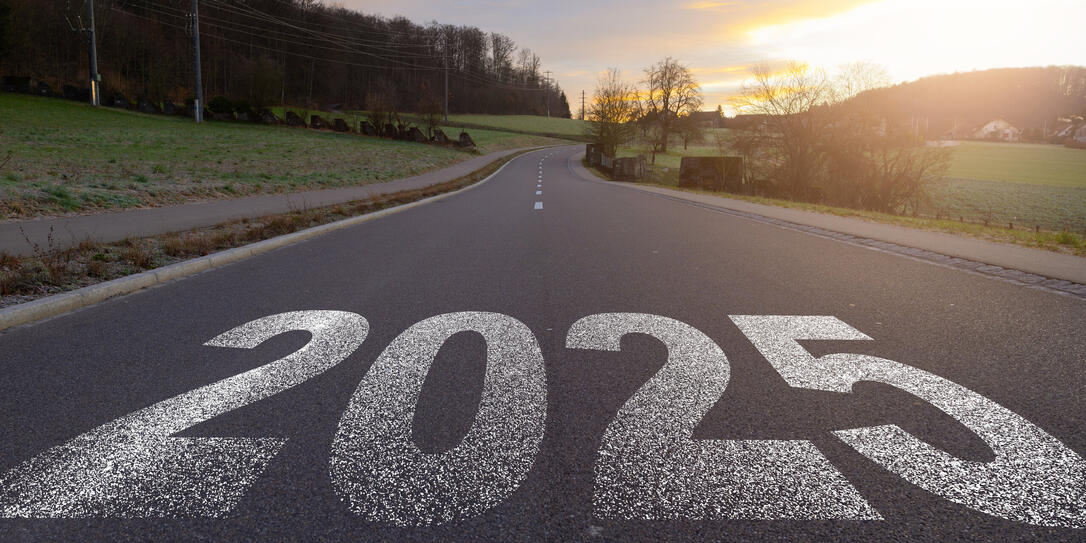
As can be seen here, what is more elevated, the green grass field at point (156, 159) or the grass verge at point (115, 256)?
the green grass field at point (156, 159)

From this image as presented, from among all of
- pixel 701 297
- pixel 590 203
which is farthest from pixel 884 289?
pixel 590 203

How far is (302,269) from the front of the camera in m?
7.47

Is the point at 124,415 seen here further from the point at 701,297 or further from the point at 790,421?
the point at 701,297

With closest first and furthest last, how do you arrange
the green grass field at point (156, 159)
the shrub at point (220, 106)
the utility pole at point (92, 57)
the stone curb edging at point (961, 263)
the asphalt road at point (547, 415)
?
the asphalt road at point (547, 415) → the stone curb edging at point (961, 263) → the green grass field at point (156, 159) → the utility pole at point (92, 57) → the shrub at point (220, 106)

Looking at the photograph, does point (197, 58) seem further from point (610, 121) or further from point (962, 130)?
point (962, 130)

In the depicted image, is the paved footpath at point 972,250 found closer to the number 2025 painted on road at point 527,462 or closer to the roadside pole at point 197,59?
the number 2025 painted on road at point 527,462

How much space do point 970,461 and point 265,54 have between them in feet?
291

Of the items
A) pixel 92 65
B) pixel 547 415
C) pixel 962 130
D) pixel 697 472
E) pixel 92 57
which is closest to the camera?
pixel 697 472

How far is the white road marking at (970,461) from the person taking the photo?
2410 millimetres

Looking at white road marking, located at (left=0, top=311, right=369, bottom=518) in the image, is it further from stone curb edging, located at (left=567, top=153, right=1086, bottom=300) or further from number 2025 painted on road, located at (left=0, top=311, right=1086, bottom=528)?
stone curb edging, located at (left=567, top=153, right=1086, bottom=300)

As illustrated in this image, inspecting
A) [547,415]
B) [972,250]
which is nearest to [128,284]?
[547,415]

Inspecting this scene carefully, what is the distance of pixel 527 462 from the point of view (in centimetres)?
273

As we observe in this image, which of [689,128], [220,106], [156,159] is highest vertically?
[689,128]

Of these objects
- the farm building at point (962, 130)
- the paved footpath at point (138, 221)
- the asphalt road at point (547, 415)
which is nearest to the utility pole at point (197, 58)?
the paved footpath at point (138, 221)
